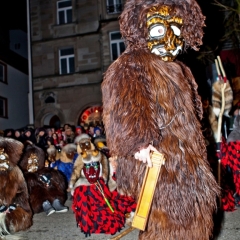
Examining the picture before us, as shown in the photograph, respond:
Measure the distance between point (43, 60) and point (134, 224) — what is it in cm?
1685

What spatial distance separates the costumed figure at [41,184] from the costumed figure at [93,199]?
1.04 m

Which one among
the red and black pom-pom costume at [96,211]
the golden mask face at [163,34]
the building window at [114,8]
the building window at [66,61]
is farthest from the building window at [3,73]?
the golden mask face at [163,34]

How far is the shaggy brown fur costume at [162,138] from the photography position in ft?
6.98

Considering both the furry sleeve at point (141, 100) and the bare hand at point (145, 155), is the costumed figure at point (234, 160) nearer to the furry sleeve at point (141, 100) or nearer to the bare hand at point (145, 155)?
the furry sleeve at point (141, 100)

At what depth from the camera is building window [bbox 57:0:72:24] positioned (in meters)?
18.2

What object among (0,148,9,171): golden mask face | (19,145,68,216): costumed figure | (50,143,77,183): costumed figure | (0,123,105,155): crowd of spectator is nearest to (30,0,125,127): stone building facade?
(0,123,105,155): crowd of spectator

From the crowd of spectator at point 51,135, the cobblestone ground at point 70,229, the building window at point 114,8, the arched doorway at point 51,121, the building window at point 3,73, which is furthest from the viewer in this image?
the building window at point 3,73

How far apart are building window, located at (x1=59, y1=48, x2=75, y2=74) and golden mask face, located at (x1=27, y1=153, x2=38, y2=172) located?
1256 cm

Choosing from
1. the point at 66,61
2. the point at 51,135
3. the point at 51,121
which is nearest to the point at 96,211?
the point at 51,135

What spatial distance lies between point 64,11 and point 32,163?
14.6m

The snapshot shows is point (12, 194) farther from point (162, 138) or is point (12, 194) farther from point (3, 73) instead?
point (3, 73)

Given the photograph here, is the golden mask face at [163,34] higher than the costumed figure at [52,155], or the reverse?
the golden mask face at [163,34]

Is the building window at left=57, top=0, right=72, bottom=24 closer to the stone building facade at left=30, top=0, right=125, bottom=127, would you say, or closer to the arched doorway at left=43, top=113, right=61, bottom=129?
the stone building facade at left=30, top=0, right=125, bottom=127

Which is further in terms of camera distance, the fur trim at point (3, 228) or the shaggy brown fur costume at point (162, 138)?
the fur trim at point (3, 228)
